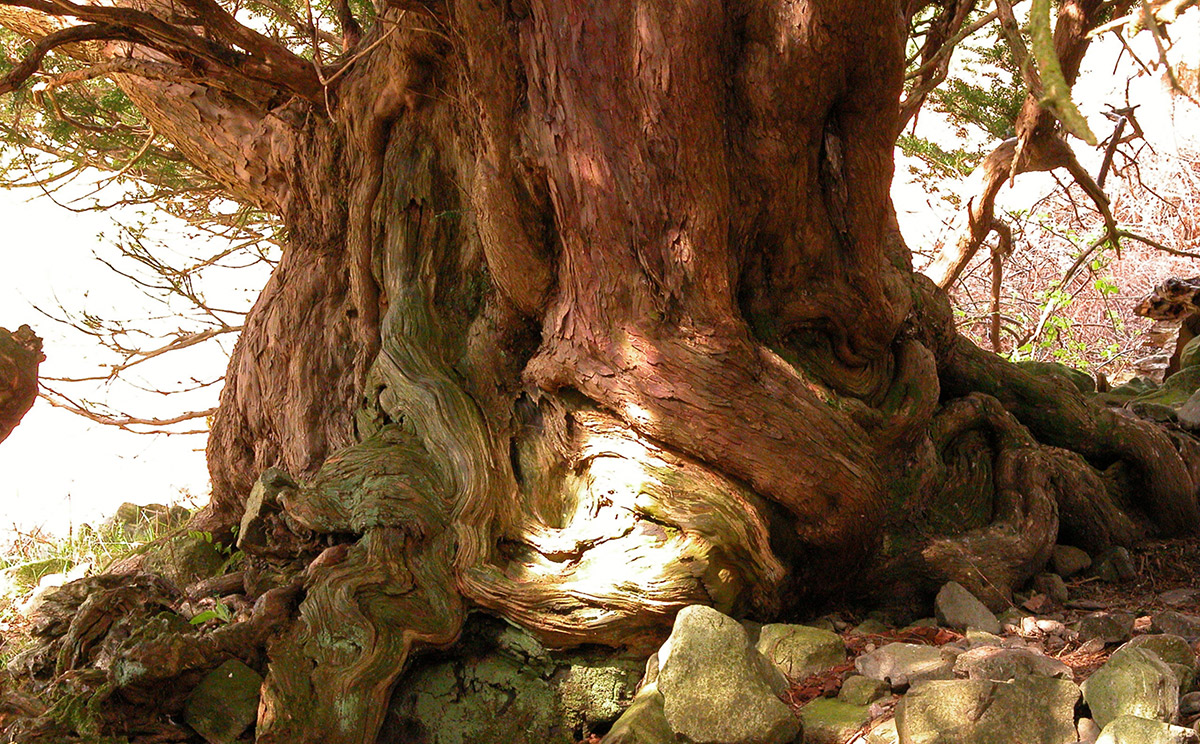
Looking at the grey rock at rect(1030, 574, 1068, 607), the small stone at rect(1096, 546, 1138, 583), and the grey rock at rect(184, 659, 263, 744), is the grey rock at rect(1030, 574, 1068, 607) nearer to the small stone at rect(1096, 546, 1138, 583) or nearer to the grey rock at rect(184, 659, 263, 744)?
the small stone at rect(1096, 546, 1138, 583)

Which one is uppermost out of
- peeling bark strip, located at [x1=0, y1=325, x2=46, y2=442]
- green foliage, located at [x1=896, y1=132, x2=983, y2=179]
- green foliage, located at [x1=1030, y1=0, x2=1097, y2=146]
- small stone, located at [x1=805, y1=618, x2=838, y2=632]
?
green foliage, located at [x1=896, y1=132, x2=983, y2=179]

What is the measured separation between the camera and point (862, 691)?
116 inches

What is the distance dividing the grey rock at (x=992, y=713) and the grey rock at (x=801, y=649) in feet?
2.18

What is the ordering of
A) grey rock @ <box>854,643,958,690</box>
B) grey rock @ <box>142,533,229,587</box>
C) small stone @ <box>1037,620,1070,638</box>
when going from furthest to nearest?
1. grey rock @ <box>142,533,229,587</box>
2. small stone @ <box>1037,620,1070,638</box>
3. grey rock @ <box>854,643,958,690</box>

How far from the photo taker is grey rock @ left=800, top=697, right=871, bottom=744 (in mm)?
2781

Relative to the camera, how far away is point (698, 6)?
3359 millimetres

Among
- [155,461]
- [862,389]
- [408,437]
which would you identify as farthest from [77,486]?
[862,389]

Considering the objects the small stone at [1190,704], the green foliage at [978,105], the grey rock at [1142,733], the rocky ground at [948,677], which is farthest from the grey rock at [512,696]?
the green foliage at [978,105]

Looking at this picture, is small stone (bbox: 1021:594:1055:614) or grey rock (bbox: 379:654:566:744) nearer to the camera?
grey rock (bbox: 379:654:566:744)

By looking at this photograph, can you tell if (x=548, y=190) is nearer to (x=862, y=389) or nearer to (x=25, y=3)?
(x=862, y=389)

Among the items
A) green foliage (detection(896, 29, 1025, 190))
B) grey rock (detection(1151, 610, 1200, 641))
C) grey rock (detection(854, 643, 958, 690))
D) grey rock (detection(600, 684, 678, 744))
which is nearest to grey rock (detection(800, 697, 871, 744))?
grey rock (detection(854, 643, 958, 690))

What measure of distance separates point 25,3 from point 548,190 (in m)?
1.92

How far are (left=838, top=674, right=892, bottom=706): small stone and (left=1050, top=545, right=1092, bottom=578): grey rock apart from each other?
1614 millimetres

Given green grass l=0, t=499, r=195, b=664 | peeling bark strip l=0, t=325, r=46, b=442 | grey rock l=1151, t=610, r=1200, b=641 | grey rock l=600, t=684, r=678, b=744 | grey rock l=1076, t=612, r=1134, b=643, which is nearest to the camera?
peeling bark strip l=0, t=325, r=46, b=442
